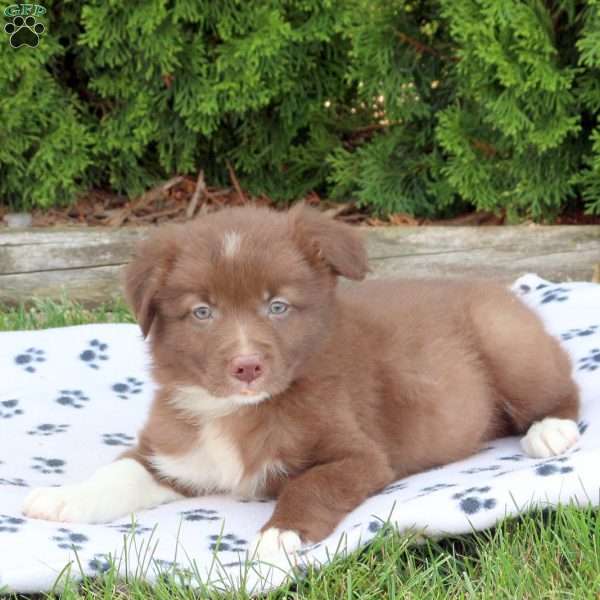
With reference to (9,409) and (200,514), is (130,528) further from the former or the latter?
(9,409)

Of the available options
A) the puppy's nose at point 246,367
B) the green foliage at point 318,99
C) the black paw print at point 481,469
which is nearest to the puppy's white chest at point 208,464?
the puppy's nose at point 246,367

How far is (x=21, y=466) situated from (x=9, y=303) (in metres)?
2.92

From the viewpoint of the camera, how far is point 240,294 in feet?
10.8

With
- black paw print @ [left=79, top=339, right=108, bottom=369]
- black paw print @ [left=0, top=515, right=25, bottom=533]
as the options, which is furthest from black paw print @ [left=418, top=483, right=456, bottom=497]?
black paw print @ [left=79, top=339, right=108, bottom=369]

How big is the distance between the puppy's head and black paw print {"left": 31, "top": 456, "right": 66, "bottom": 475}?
0.76 m

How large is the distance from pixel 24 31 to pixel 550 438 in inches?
192

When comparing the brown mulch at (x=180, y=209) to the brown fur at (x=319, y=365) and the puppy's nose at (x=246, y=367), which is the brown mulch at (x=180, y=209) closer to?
the brown fur at (x=319, y=365)

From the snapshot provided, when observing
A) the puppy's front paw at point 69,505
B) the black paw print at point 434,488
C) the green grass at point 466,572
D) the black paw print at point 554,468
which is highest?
the black paw print at point 554,468

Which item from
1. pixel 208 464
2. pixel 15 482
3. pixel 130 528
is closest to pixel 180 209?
pixel 15 482

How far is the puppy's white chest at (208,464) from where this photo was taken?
11.7ft

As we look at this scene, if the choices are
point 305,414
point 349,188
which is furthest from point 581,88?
point 305,414

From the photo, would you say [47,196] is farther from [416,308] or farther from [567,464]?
[567,464]

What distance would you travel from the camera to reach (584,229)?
7.04 meters

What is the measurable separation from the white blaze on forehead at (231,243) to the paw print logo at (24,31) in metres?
4.27
